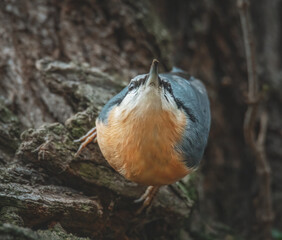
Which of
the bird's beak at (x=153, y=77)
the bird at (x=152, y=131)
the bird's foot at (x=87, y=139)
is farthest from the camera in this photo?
the bird's foot at (x=87, y=139)

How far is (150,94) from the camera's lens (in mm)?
1516

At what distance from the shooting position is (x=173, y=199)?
2.24m

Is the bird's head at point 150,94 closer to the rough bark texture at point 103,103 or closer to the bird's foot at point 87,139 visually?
the bird's foot at point 87,139

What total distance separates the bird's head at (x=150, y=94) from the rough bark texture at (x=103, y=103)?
24.0 inches

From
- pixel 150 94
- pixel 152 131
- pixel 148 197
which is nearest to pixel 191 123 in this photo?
pixel 152 131

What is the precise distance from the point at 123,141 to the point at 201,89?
942 mm

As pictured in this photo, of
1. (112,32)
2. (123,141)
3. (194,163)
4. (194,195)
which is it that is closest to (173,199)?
(194,195)

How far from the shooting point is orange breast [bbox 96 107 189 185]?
1615 millimetres

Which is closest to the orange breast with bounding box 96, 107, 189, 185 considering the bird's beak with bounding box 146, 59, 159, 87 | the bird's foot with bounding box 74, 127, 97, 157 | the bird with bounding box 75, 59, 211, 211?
the bird with bounding box 75, 59, 211, 211

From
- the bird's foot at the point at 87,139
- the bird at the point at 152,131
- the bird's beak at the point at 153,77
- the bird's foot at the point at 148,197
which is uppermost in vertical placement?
the bird's beak at the point at 153,77

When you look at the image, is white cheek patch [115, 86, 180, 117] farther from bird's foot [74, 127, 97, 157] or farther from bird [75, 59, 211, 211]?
bird's foot [74, 127, 97, 157]

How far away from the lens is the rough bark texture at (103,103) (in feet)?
6.43

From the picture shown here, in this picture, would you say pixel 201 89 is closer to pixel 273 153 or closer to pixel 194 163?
pixel 194 163

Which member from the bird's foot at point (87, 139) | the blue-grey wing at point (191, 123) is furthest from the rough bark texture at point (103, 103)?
the blue-grey wing at point (191, 123)
